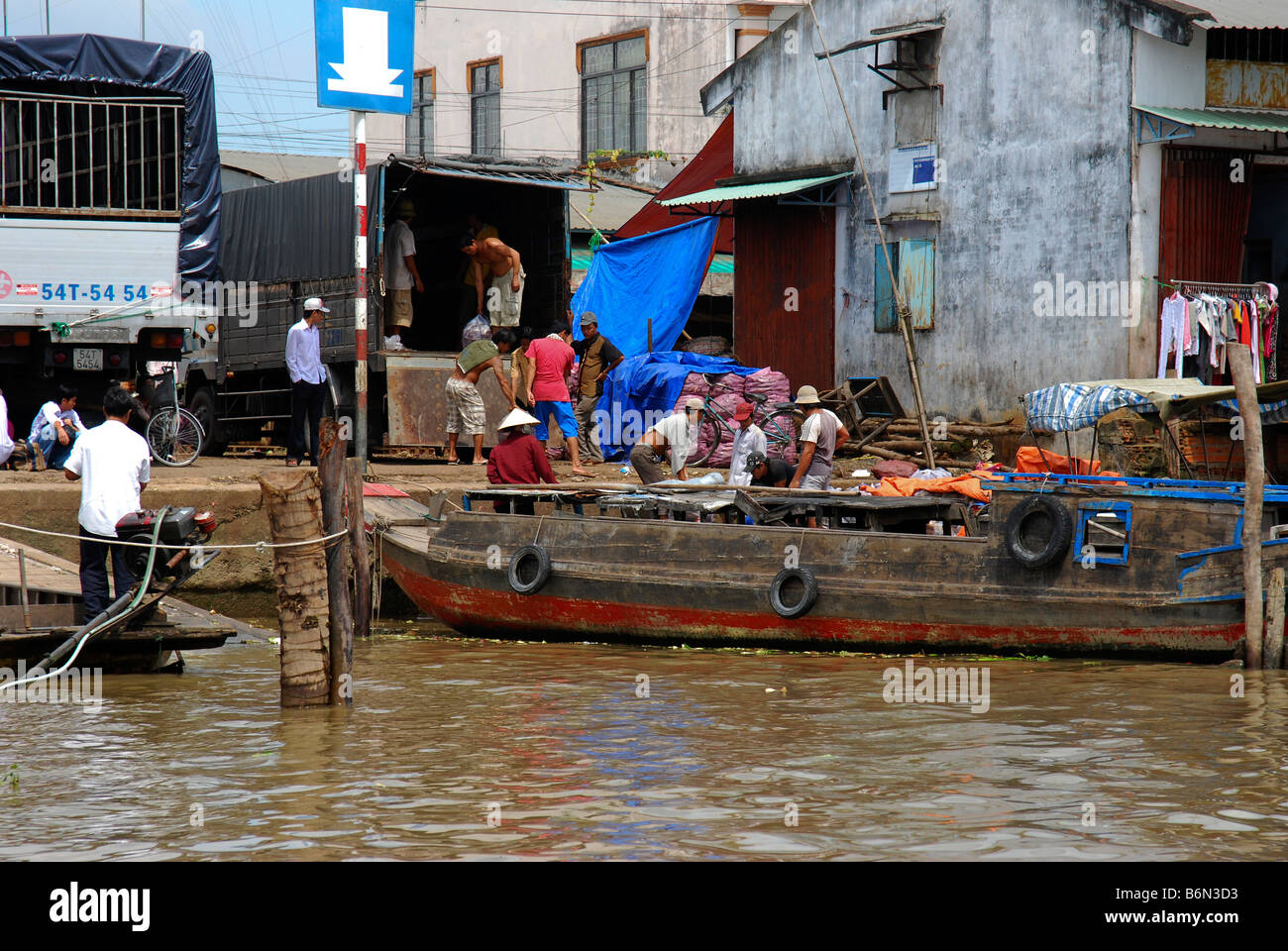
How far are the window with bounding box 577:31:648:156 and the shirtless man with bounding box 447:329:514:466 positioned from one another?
14.2 meters

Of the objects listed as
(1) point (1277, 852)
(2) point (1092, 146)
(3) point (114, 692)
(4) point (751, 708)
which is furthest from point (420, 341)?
(1) point (1277, 852)

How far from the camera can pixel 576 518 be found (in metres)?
12.6

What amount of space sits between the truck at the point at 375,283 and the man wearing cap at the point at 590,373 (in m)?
0.68

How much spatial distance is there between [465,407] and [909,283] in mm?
6028

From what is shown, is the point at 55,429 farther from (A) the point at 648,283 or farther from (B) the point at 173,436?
(A) the point at 648,283

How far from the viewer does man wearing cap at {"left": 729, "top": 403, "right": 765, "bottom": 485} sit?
1336 cm

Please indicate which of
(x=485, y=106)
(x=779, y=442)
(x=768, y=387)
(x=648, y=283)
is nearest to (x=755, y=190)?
(x=648, y=283)

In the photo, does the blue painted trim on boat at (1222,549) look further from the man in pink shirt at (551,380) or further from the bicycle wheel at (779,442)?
the man in pink shirt at (551,380)

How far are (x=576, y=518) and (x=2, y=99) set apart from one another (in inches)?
267

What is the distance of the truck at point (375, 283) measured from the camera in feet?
56.4

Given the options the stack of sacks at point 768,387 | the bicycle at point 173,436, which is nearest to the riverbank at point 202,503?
the bicycle at point 173,436

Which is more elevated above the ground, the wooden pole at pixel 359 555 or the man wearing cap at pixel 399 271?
the man wearing cap at pixel 399 271

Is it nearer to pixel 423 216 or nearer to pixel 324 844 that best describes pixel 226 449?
pixel 423 216

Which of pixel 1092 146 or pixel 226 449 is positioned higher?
pixel 1092 146
